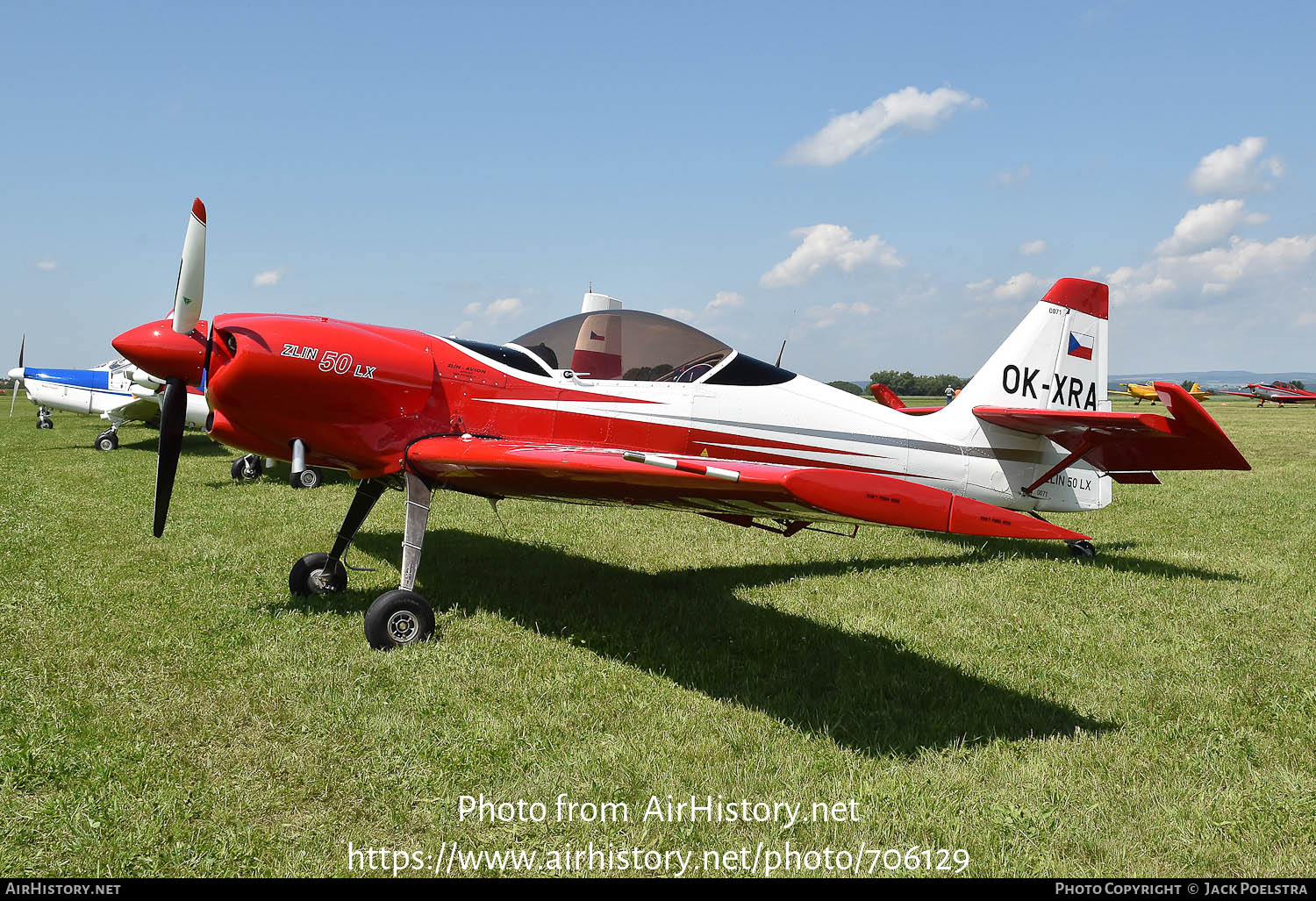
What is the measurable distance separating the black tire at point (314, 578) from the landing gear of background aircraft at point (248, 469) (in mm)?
7663

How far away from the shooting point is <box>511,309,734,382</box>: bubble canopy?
226 inches

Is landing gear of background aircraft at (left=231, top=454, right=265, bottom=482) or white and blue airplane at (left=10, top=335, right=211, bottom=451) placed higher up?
white and blue airplane at (left=10, top=335, right=211, bottom=451)

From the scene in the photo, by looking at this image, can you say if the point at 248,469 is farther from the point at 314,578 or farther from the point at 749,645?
the point at 749,645

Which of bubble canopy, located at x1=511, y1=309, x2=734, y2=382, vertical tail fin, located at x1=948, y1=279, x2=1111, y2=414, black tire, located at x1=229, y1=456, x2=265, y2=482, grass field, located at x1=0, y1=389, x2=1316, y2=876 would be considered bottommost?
grass field, located at x1=0, y1=389, x2=1316, y2=876

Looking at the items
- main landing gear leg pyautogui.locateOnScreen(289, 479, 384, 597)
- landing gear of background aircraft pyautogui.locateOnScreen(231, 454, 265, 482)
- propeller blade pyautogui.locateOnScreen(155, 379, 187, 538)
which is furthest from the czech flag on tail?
landing gear of background aircraft pyautogui.locateOnScreen(231, 454, 265, 482)

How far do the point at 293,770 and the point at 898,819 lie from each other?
2.80m

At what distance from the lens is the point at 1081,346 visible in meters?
7.82

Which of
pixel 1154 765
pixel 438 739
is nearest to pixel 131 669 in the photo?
pixel 438 739

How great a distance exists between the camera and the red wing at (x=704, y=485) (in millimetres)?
3422

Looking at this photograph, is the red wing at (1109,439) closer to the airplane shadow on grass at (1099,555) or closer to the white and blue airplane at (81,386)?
the airplane shadow on grass at (1099,555)

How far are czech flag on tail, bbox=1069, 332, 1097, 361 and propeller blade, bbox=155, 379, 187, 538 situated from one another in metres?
8.22

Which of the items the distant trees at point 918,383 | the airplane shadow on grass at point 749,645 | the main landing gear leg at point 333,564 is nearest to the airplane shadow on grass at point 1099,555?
the airplane shadow on grass at point 749,645

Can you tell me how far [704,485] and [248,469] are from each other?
1180cm

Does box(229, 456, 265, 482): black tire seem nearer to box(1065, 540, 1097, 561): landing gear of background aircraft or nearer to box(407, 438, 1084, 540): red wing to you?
box(407, 438, 1084, 540): red wing
